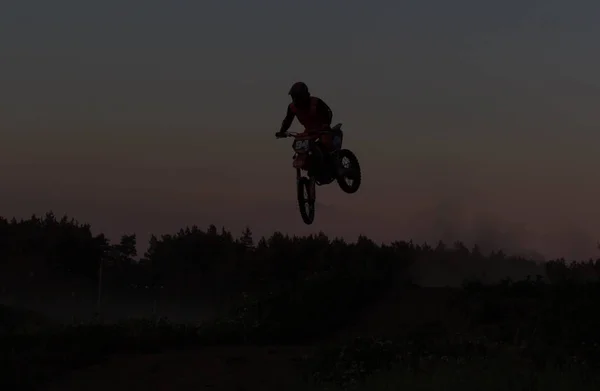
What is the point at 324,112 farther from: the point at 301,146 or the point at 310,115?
the point at 301,146

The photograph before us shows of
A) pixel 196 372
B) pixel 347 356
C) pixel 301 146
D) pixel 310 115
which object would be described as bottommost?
pixel 196 372

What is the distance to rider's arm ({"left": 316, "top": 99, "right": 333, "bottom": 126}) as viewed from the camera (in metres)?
11.0

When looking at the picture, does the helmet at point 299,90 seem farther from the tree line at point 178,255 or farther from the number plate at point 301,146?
the tree line at point 178,255

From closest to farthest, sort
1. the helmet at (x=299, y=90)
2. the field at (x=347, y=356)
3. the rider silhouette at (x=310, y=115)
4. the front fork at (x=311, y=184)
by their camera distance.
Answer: the helmet at (x=299, y=90) → the rider silhouette at (x=310, y=115) → the front fork at (x=311, y=184) → the field at (x=347, y=356)

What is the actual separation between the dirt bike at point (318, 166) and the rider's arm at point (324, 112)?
13 cm

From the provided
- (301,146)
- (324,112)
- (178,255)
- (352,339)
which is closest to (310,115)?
(324,112)

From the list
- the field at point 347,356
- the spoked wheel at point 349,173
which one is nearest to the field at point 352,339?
the field at point 347,356

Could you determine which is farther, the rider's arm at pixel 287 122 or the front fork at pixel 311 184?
the front fork at pixel 311 184

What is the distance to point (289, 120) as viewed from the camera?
11.5 m

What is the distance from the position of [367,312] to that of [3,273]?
3972 centimetres

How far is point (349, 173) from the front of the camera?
462 inches

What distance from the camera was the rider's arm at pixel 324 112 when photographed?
1105cm

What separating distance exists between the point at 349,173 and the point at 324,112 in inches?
38.8

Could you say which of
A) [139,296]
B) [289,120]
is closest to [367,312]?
[289,120]
